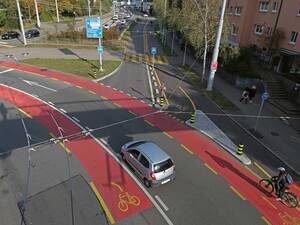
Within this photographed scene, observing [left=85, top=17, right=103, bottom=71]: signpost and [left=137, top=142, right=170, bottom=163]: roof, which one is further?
[left=85, top=17, right=103, bottom=71]: signpost

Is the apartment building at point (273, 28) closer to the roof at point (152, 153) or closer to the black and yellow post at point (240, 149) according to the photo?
the black and yellow post at point (240, 149)

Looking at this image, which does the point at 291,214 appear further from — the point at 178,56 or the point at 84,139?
the point at 178,56

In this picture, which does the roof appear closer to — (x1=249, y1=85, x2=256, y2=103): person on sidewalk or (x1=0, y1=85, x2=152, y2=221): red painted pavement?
(x1=0, y1=85, x2=152, y2=221): red painted pavement

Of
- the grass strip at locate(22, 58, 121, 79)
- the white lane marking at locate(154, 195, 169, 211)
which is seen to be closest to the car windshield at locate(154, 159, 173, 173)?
the white lane marking at locate(154, 195, 169, 211)

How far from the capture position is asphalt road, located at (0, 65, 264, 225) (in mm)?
10594

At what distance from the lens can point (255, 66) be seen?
30.6 meters

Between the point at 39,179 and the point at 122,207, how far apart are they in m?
4.79

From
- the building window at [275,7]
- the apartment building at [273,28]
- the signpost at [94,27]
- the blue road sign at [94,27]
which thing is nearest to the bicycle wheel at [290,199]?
the apartment building at [273,28]

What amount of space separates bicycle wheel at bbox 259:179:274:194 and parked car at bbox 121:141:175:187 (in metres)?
4.86

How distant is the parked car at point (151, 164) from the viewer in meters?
11.6

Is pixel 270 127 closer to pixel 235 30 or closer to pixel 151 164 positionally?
pixel 151 164

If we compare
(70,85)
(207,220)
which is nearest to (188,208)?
(207,220)

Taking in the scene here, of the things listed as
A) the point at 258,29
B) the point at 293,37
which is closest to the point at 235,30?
the point at 258,29

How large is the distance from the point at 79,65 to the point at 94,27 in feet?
20.2
